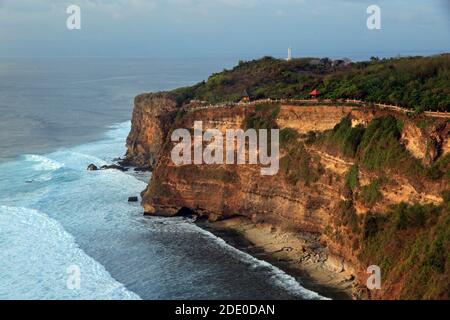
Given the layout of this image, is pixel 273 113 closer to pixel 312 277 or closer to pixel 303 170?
pixel 303 170

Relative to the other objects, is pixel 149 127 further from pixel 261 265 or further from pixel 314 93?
pixel 261 265

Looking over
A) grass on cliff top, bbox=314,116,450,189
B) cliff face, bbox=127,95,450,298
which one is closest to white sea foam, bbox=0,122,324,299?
cliff face, bbox=127,95,450,298

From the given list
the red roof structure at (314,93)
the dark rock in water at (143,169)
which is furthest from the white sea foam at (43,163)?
the red roof structure at (314,93)

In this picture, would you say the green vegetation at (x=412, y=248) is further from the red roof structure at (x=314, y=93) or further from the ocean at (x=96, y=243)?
the red roof structure at (x=314, y=93)

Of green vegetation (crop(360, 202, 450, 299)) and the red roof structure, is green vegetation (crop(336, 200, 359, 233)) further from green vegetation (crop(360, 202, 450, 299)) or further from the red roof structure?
the red roof structure

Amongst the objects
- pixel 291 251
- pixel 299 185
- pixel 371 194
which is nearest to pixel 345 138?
pixel 299 185

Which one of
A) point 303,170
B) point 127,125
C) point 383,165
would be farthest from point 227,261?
point 127,125
